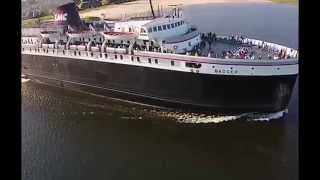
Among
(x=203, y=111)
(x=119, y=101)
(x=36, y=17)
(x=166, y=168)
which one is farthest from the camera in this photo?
(x=36, y=17)

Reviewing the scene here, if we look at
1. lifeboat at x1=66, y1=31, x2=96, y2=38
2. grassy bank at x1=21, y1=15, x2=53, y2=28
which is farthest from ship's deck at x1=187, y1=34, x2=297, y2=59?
grassy bank at x1=21, y1=15, x2=53, y2=28

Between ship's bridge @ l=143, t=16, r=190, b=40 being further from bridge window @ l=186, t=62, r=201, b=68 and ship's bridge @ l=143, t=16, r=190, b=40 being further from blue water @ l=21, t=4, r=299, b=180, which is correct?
blue water @ l=21, t=4, r=299, b=180

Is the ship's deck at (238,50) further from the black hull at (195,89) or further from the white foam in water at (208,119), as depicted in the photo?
the white foam in water at (208,119)

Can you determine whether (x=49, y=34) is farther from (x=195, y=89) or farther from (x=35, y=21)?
(x=195, y=89)

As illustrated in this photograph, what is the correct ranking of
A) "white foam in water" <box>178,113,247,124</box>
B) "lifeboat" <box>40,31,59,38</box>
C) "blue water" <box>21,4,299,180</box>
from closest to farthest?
1. "blue water" <box>21,4,299,180</box>
2. "white foam in water" <box>178,113,247,124</box>
3. "lifeboat" <box>40,31,59,38</box>

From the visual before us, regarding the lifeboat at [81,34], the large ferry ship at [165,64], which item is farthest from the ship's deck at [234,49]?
the lifeboat at [81,34]

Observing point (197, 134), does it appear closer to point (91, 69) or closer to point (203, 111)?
point (203, 111)
